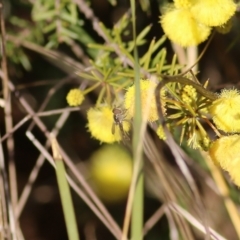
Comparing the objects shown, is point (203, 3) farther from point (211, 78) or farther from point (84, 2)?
point (211, 78)

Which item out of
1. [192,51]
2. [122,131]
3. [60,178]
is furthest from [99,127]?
[192,51]

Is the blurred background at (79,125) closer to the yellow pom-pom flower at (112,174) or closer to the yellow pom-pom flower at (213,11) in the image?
the yellow pom-pom flower at (112,174)

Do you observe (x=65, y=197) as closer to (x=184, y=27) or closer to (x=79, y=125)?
(x=184, y=27)

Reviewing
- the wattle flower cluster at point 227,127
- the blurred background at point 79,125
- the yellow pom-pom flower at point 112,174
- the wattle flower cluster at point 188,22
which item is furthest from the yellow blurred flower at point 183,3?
the yellow pom-pom flower at point 112,174

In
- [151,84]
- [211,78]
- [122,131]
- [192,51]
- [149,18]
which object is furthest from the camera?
[211,78]

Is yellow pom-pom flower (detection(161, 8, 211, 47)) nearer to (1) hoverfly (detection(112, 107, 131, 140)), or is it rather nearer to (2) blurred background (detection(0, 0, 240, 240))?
(1) hoverfly (detection(112, 107, 131, 140))

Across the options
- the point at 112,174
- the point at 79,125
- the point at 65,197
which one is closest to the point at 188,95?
the point at 65,197
